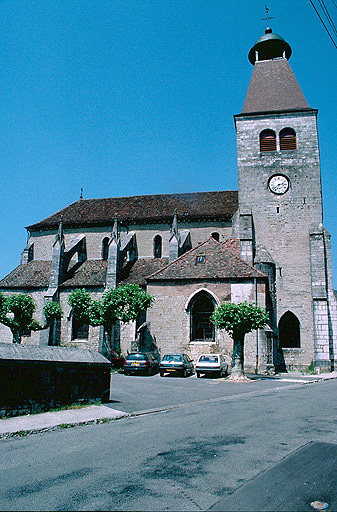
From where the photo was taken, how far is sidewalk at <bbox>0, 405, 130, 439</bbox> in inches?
329

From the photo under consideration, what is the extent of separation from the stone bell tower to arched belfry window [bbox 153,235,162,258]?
7780 millimetres

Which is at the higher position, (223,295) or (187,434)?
(223,295)

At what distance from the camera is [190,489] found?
4953 millimetres

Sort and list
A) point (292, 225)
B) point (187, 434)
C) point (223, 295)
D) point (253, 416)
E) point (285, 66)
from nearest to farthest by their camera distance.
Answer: point (187, 434), point (253, 416), point (223, 295), point (292, 225), point (285, 66)

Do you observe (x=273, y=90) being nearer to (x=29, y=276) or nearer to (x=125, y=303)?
(x=125, y=303)

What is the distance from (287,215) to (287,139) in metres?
6.25

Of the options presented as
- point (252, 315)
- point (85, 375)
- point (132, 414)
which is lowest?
point (132, 414)

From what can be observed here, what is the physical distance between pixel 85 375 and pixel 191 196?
2969cm

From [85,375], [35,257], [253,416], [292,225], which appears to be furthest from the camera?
[35,257]

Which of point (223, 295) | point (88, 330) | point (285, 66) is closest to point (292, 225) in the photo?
point (223, 295)

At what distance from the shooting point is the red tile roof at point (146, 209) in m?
35.6

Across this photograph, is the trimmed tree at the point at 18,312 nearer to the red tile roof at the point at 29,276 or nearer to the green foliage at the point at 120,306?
the red tile roof at the point at 29,276

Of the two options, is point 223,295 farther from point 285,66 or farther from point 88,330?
point 285,66

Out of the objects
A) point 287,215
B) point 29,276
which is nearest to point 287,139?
point 287,215
